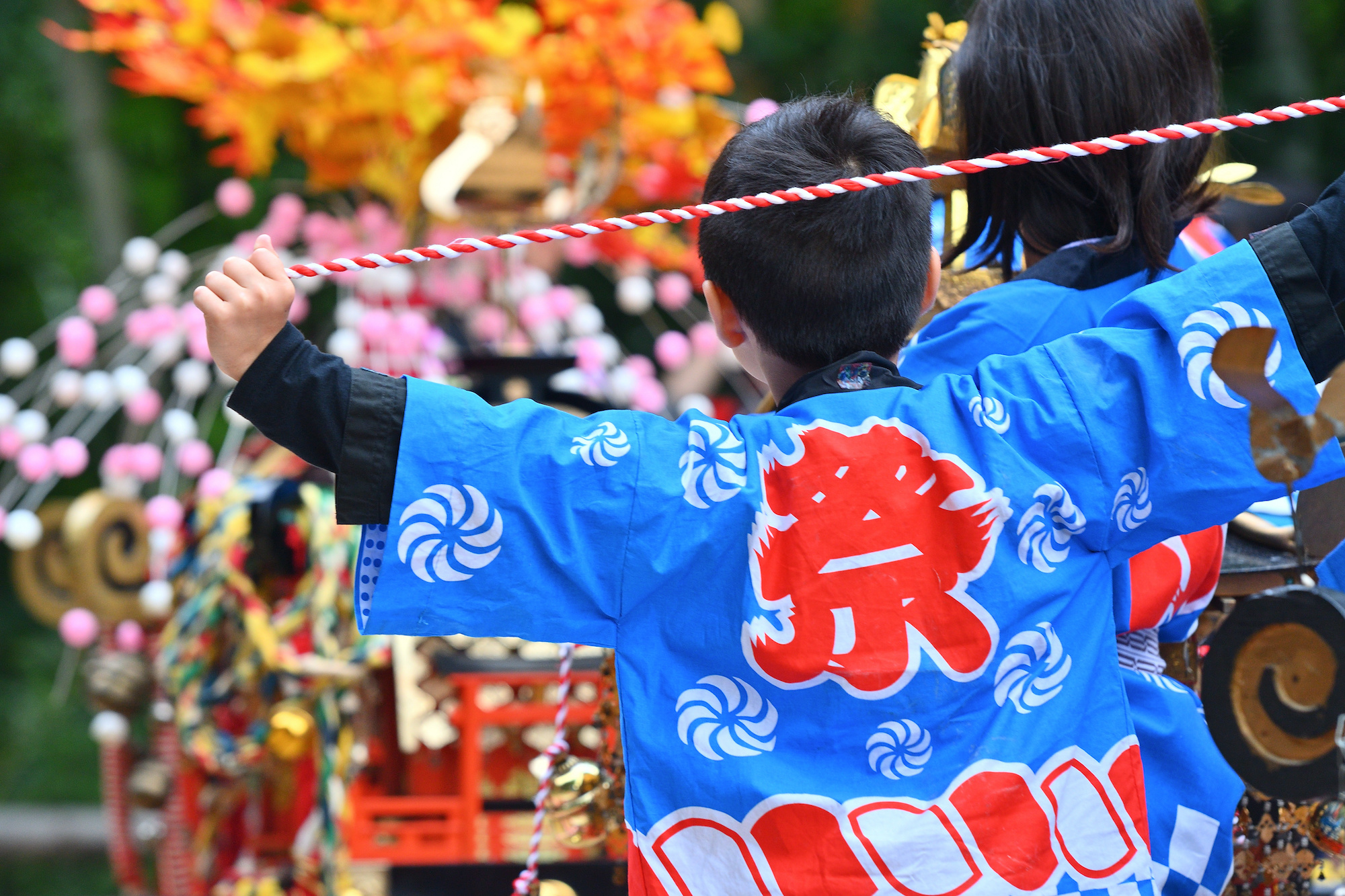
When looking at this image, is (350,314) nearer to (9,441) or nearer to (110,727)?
(9,441)

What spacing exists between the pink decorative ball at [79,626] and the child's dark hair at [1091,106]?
4.71 feet

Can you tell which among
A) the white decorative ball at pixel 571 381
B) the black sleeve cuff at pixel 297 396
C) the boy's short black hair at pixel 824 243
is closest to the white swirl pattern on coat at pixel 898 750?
the boy's short black hair at pixel 824 243

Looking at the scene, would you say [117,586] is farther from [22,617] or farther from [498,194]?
[22,617]

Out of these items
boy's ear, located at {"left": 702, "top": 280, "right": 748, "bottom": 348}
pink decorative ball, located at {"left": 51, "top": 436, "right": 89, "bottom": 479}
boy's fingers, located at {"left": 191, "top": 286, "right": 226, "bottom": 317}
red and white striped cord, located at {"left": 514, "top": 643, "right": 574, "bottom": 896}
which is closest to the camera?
boy's fingers, located at {"left": 191, "top": 286, "right": 226, "bottom": 317}

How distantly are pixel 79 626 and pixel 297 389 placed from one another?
139 cm

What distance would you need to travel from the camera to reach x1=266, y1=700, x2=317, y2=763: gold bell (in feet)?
5.09

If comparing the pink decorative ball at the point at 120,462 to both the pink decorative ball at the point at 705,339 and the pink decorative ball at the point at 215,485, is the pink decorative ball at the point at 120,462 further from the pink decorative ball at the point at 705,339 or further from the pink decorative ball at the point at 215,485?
the pink decorative ball at the point at 705,339

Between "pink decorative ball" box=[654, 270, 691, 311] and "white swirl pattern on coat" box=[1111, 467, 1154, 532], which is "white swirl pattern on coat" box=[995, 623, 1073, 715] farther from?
"pink decorative ball" box=[654, 270, 691, 311]

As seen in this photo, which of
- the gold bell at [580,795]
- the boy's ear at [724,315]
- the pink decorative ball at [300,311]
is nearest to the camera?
the boy's ear at [724,315]

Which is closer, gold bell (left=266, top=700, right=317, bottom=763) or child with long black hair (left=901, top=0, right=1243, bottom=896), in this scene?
child with long black hair (left=901, top=0, right=1243, bottom=896)

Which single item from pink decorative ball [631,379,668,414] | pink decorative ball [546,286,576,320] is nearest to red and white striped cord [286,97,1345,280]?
pink decorative ball [631,379,668,414]

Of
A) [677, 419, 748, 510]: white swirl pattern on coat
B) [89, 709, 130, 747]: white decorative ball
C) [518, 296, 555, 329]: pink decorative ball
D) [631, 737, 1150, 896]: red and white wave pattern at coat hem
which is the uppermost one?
[518, 296, 555, 329]: pink decorative ball

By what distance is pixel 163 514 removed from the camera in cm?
190

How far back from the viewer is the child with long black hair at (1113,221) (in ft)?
2.98
